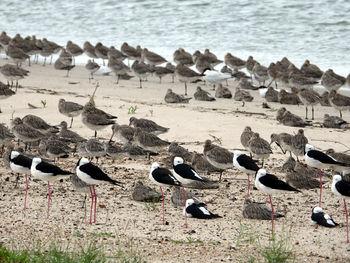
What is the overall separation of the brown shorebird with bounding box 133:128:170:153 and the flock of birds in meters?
0.02

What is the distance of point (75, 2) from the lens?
3728 cm

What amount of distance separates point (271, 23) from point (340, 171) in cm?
1954

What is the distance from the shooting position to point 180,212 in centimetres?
986

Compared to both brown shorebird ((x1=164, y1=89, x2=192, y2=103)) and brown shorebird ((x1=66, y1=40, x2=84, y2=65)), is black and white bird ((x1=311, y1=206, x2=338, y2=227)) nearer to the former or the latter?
brown shorebird ((x1=164, y1=89, x2=192, y2=103))

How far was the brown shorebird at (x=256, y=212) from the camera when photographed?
9500 millimetres

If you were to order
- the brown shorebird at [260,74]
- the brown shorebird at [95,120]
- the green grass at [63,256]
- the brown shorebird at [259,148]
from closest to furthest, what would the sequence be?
the green grass at [63,256], the brown shorebird at [259,148], the brown shorebird at [95,120], the brown shorebird at [260,74]

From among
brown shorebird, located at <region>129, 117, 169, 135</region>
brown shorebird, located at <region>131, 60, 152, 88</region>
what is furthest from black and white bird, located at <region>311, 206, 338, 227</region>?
brown shorebird, located at <region>131, 60, 152, 88</region>

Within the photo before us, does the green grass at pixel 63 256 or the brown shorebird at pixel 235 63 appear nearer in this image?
the green grass at pixel 63 256

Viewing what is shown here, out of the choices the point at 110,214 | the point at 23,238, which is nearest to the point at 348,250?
the point at 110,214

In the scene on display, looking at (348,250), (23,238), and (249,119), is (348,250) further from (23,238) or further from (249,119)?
(249,119)

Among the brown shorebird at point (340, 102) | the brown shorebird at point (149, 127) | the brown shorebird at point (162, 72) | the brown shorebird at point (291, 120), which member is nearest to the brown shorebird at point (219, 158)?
the brown shorebird at point (149, 127)

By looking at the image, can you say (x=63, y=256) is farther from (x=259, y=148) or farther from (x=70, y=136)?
(x=70, y=136)

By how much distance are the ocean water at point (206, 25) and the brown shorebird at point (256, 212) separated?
15632 mm

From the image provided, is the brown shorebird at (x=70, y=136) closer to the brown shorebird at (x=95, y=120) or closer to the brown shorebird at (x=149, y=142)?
the brown shorebird at (x=95, y=120)
